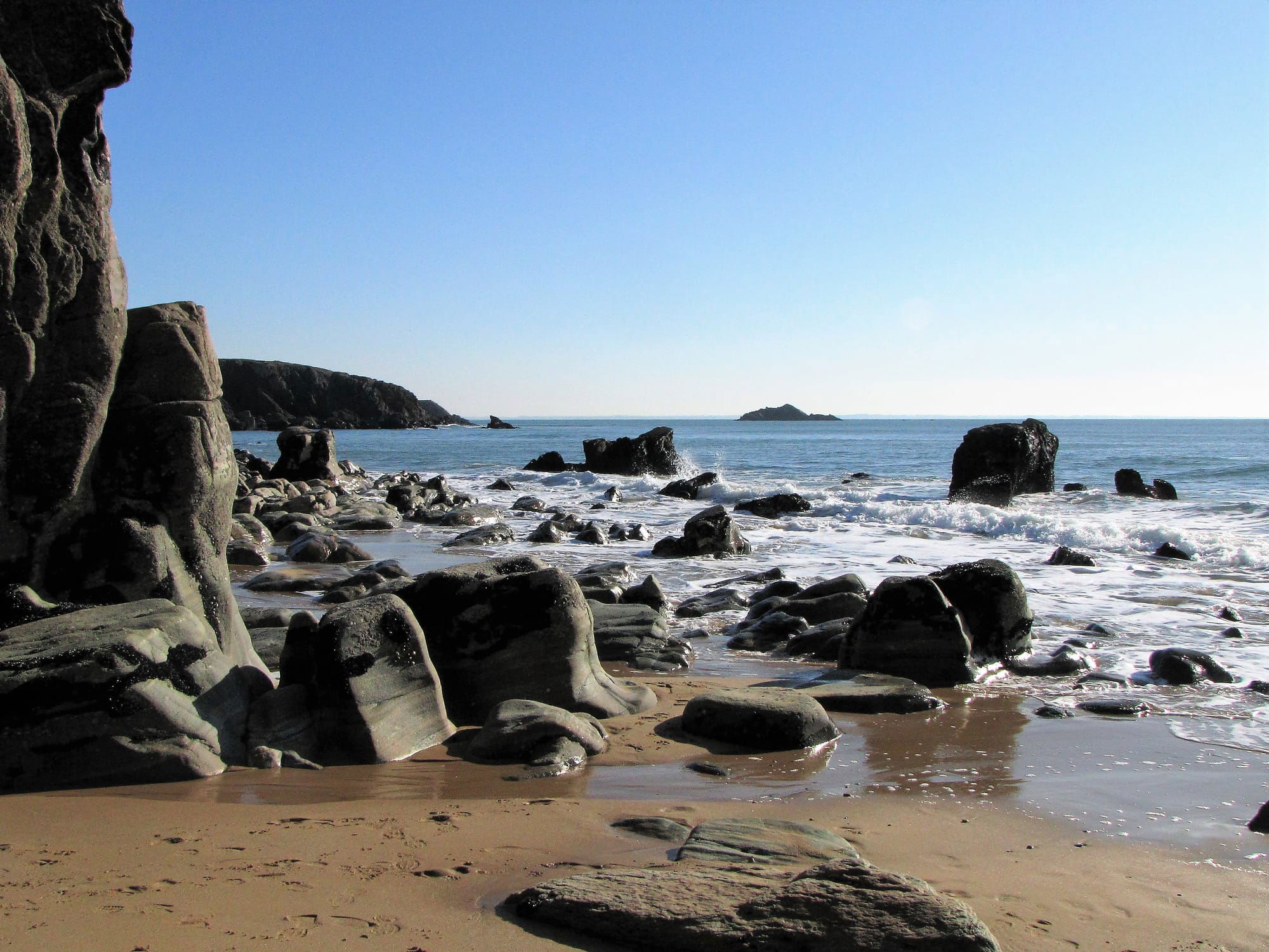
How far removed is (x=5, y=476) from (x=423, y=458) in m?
49.8

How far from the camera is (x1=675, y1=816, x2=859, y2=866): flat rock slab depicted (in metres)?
3.59

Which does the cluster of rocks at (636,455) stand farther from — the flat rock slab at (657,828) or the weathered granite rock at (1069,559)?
the flat rock slab at (657,828)

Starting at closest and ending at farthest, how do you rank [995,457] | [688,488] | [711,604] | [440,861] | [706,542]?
[440,861] → [711,604] → [706,542] → [995,457] → [688,488]

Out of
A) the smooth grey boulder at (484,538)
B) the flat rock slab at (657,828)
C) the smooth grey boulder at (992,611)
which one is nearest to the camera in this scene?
the flat rock slab at (657,828)

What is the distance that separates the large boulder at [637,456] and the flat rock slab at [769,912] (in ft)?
106

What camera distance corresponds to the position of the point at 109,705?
4.35 m

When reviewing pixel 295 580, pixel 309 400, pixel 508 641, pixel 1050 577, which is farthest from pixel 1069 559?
pixel 309 400

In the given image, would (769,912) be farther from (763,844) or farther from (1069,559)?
(1069,559)

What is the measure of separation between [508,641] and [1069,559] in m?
9.70

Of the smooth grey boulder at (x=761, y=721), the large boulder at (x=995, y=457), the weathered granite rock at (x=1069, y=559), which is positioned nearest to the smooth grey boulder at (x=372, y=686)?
the smooth grey boulder at (x=761, y=721)

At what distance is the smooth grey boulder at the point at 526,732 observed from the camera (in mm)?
5047

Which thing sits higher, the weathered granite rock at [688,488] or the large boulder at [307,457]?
the large boulder at [307,457]

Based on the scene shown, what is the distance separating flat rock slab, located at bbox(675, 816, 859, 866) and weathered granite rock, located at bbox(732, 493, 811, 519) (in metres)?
17.3

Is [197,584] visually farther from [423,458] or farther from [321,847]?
[423,458]
